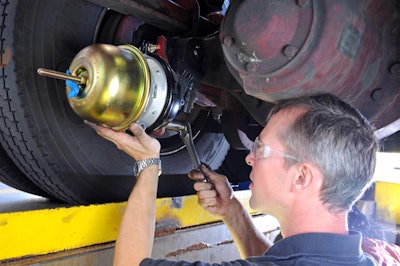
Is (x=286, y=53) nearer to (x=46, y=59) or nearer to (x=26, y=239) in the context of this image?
(x=46, y=59)

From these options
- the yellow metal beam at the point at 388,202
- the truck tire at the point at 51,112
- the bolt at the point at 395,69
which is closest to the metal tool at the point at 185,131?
the truck tire at the point at 51,112

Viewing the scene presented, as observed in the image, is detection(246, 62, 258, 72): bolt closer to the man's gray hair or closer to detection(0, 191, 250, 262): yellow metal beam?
the man's gray hair

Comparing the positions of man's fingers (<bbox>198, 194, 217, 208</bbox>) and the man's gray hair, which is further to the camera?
man's fingers (<bbox>198, 194, 217, 208</bbox>)

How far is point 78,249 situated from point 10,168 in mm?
468

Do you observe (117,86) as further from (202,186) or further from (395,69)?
(395,69)

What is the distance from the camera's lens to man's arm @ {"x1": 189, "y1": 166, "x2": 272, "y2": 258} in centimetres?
133

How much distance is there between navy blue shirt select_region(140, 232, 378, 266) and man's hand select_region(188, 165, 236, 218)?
464mm

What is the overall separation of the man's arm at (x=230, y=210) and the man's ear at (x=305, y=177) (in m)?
0.41

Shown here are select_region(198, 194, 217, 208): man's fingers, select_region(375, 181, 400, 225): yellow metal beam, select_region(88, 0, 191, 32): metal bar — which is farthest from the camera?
select_region(375, 181, 400, 225): yellow metal beam

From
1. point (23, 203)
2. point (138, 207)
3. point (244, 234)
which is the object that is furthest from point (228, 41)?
point (23, 203)

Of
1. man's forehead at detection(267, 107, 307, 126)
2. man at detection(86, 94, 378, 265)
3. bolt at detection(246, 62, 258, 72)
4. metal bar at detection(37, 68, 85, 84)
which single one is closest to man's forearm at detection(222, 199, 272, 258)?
man at detection(86, 94, 378, 265)

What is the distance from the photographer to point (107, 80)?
2.94 feet

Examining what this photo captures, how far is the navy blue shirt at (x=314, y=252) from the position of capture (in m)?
0.80

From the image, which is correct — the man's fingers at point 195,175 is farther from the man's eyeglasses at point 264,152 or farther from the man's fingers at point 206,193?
the man's eyeglasses at point 264,152
